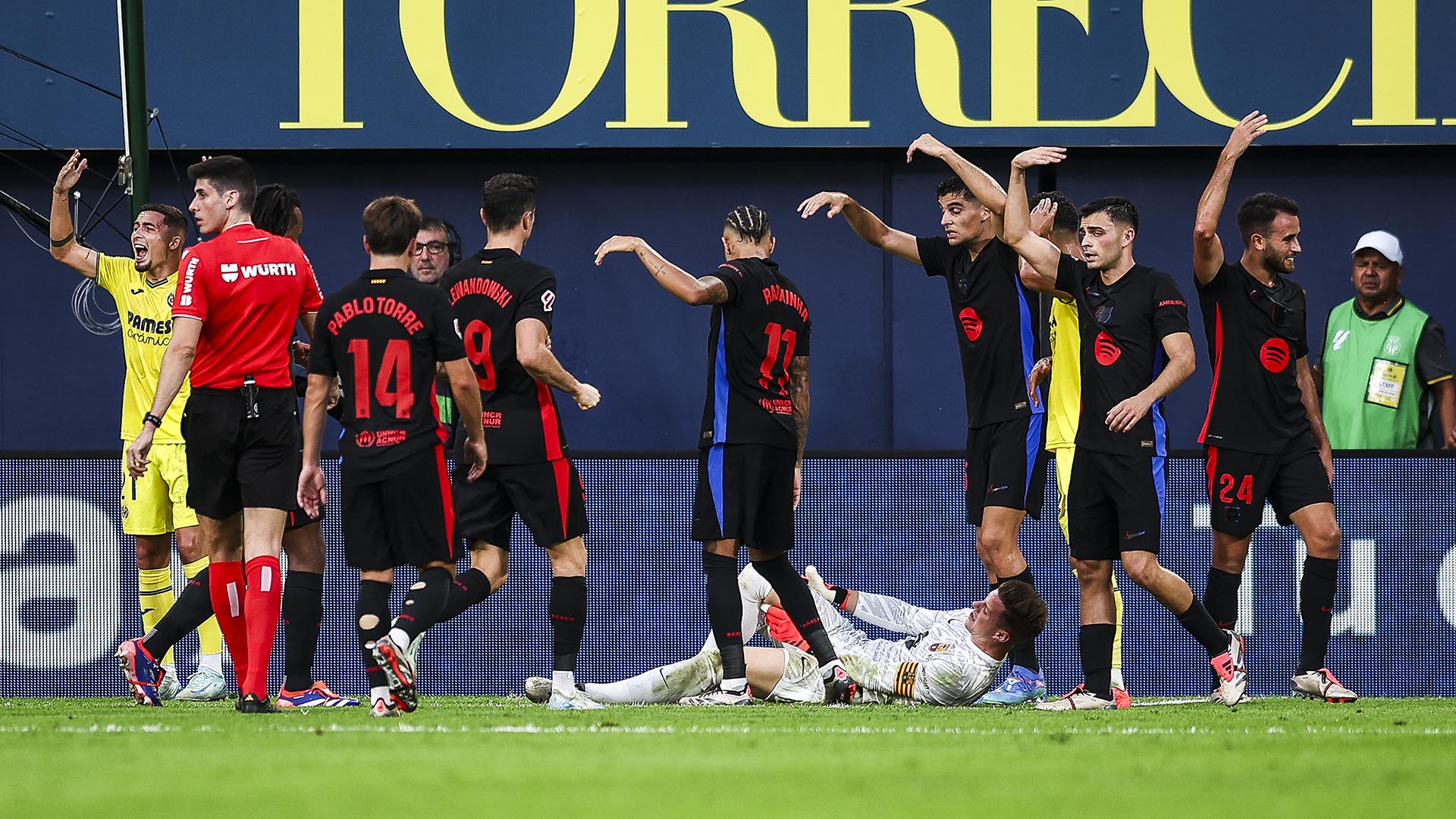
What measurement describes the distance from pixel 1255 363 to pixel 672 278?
2520 mm

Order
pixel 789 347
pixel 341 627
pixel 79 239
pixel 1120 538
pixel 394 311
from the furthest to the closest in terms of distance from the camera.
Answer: pixel 79 239 < pixel 341 627 < pixel 789 347 < pixel 1120 538 < pixel 394 311

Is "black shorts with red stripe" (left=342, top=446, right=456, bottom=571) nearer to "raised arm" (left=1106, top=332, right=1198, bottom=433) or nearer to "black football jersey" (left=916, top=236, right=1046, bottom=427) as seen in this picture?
"black football jersey" (left=916, top=236, right=1046, bottom=427)

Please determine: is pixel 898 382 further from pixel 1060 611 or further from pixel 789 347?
pixel 789 347

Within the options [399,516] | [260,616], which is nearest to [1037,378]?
[399,516]

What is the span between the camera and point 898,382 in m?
12.0

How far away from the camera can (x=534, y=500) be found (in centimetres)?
705

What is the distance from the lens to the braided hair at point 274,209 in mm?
7168

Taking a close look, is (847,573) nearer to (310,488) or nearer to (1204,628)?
(1204,628)

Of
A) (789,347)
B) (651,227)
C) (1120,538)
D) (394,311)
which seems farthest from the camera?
(651,227)

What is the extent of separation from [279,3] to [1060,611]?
6.42m

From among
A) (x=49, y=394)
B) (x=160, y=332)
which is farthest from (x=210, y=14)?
(x=160, y=332)

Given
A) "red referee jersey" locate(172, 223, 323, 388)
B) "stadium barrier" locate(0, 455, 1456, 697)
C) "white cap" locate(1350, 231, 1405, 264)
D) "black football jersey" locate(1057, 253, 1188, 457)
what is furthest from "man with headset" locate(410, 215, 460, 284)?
"white cap" locate(1350, 231, 1405, 264)

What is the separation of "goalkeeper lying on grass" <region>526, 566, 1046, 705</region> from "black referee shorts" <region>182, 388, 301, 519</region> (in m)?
1.52

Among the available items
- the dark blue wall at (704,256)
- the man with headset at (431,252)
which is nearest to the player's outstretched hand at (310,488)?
the man with headset at (431,252)
